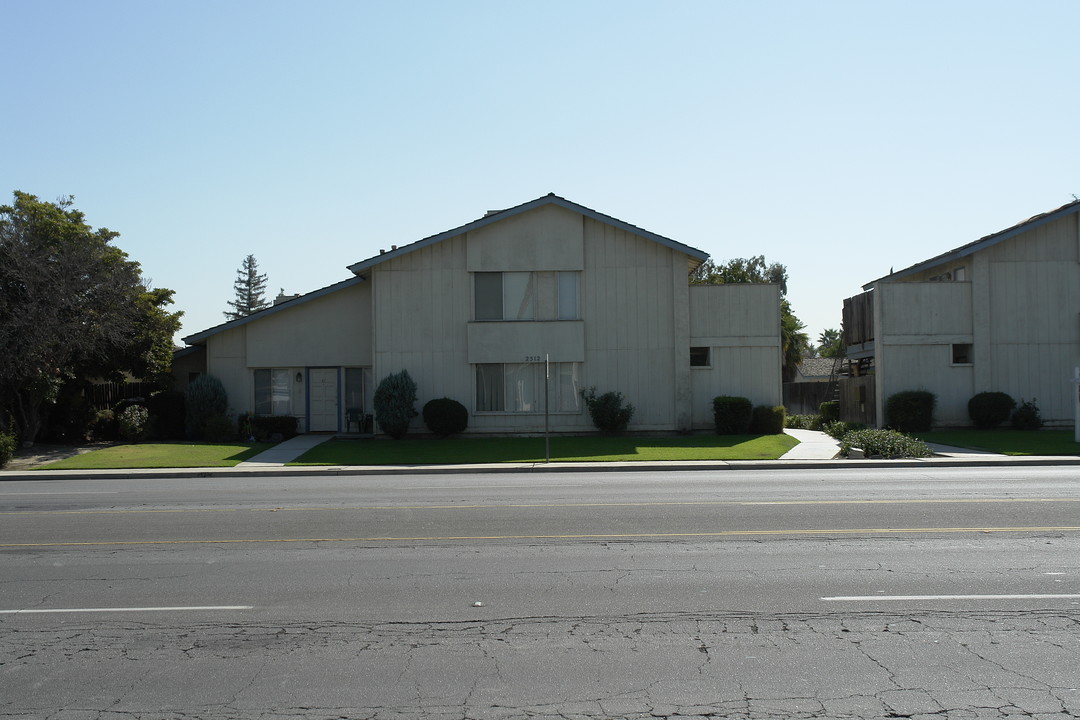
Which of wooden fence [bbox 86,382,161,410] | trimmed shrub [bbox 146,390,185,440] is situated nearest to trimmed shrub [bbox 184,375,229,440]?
trimmed shrub [bbox 146,390,185,440]

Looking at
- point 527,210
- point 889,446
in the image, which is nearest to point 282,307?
point 527,210

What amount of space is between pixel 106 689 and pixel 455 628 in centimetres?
240

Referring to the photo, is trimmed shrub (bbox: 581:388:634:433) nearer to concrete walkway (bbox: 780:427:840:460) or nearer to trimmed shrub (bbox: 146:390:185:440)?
concrete walkway (bbox: 780:427:840:460)

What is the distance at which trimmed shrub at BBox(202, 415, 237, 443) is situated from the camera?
27891mm

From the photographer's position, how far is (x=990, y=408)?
2808 cm

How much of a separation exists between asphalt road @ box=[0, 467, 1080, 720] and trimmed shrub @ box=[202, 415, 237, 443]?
14665 millimetres

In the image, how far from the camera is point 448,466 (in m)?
21.1

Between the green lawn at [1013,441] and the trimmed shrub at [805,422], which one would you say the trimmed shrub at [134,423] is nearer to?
the trimmed shrub at [805,422]

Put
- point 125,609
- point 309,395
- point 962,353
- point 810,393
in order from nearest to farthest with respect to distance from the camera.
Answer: point 125,609, point 962,353, point 309,395, point 810,393

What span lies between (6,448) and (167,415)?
6641 millimetres

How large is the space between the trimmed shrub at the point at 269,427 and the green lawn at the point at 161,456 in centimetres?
132

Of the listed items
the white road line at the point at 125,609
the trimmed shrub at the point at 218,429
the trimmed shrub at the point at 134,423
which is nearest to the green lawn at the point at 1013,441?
the white road line at the point at 125,609

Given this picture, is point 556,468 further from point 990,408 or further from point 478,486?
point 990,408

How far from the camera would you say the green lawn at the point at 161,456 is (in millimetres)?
21953
